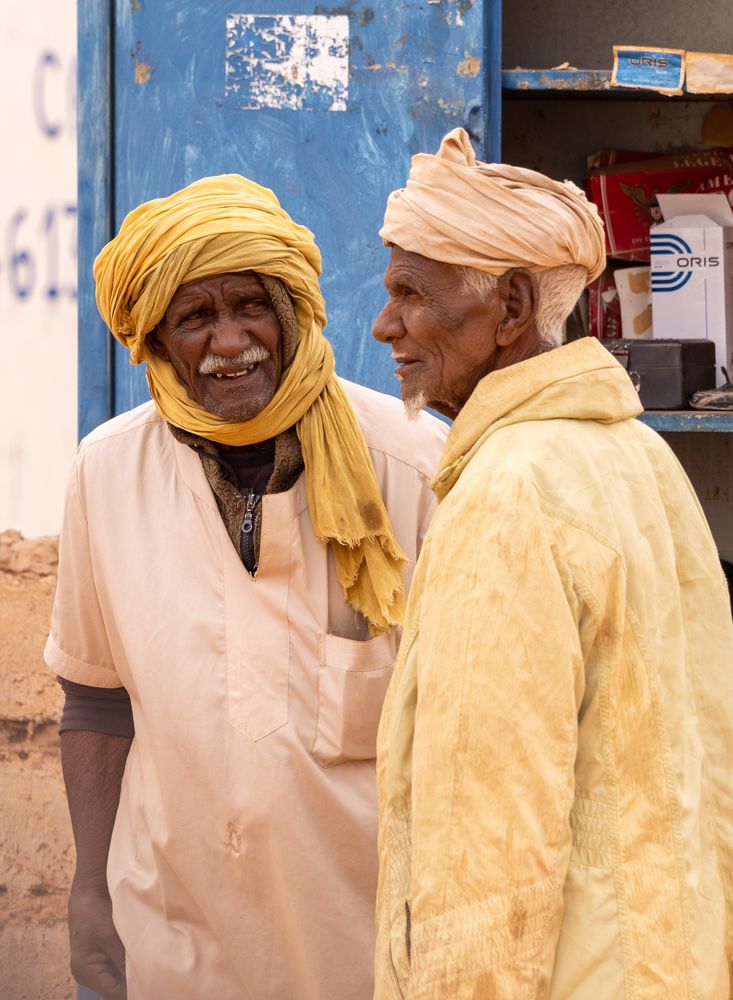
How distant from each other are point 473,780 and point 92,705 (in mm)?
1110

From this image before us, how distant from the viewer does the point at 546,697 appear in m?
1.16

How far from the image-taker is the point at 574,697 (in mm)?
1179

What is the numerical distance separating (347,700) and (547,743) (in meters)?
0.77

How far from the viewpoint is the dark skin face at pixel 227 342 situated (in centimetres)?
194

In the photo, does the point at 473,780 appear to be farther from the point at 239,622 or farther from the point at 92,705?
the point at 92,705

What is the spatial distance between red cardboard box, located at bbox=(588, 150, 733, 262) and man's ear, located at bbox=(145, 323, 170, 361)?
1.42 meters

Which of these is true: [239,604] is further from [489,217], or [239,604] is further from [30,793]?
[30,793]

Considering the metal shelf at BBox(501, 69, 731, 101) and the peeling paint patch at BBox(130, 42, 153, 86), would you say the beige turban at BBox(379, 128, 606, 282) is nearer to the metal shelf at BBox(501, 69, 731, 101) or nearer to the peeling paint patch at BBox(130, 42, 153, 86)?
the metal shelf at BBox(501, 69, 731, 101)

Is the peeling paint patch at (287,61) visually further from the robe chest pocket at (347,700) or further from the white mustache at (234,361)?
the robe chest pocket at (347,700)

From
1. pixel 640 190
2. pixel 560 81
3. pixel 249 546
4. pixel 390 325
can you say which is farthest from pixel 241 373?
pixel 640 190

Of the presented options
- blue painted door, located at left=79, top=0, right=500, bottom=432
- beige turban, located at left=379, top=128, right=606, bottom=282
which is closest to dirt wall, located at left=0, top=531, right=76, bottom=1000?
blue painted door, located at left=79, top=0, right=500, bottom=432

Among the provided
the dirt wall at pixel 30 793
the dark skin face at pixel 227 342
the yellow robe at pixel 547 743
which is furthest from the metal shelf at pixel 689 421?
the dirt wall at pixel 30 793

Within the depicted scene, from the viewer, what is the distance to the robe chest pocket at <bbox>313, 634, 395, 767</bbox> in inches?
74.8

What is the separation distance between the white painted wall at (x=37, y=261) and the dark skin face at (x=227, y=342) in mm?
1456
